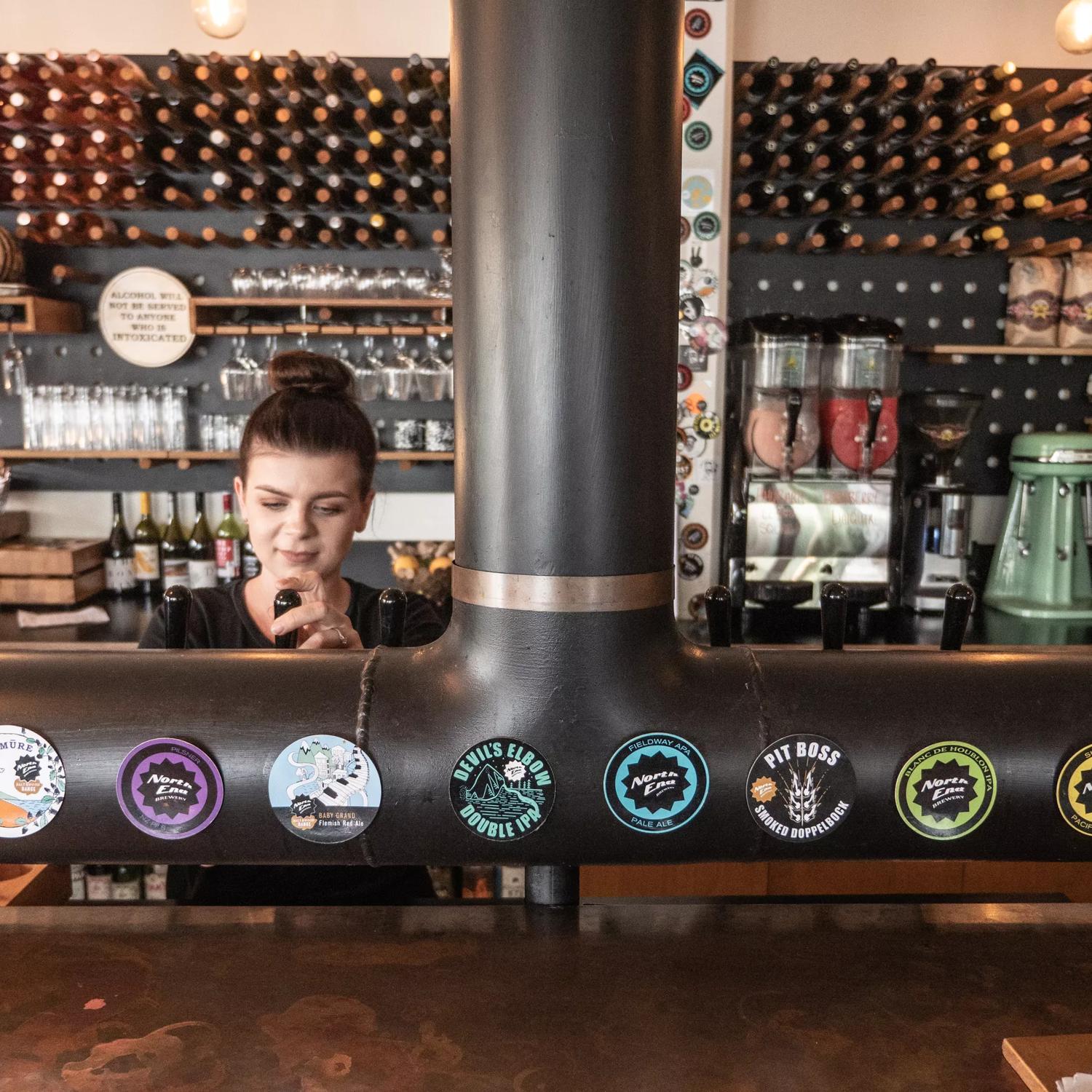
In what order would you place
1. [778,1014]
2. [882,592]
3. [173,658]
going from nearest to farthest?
[778,1014], [173,658], [882,592]

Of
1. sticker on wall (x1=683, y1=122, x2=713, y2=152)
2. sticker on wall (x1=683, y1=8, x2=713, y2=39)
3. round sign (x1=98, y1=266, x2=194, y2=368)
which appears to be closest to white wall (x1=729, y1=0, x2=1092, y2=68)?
sticker on wall (x1=683, y1=8, x2=713, y2=39)

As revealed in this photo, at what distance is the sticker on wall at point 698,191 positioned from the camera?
277 cm

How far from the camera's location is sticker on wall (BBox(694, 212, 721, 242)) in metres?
2.80

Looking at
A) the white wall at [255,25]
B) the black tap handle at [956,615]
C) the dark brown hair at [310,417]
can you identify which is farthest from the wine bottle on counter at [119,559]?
the black tap handle at [956,615]

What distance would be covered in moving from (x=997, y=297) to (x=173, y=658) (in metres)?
3.00

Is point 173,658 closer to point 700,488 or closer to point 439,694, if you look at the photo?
point 439,694

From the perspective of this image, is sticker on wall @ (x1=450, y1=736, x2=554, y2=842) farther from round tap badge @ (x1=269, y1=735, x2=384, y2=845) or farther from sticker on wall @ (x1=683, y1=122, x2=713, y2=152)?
sticker on wall @ (x1=683, y1=122, x2=713, y2=152)

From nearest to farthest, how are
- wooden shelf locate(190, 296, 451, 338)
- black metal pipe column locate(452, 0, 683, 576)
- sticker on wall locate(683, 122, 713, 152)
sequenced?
black metal pipe column locate(452, 0, 683, 576) < sticker on wall locate(683, 122, 713, 152) < wooden shelf locate(190, 296, 451, 338)

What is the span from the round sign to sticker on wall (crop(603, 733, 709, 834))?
2678 mm

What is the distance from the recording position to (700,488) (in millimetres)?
2934

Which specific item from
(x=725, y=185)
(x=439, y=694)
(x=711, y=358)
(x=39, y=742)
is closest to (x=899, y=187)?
(x=725, y=185)

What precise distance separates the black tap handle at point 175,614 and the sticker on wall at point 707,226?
7.21ft

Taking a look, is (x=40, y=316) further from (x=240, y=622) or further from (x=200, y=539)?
(x=240, y=622)

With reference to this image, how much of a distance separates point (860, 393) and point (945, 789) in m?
2.05
